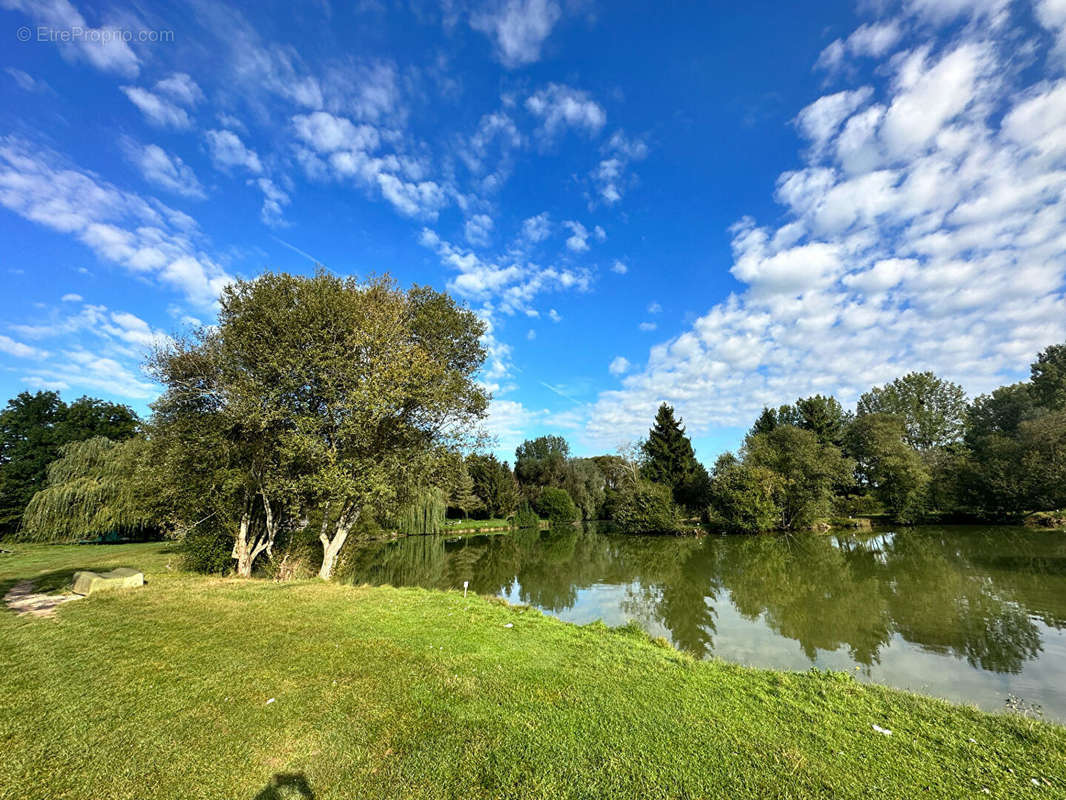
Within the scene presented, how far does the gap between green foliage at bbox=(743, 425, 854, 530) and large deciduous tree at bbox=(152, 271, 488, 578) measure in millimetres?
30845

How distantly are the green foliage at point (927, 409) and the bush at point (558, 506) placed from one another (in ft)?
120

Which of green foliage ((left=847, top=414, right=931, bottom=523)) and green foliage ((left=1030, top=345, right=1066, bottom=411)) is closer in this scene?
green foliage ((left=847, top=414, right=931, bottom=523))

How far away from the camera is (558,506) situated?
5800 cm

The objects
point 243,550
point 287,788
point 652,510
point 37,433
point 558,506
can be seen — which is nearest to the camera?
point 287,788

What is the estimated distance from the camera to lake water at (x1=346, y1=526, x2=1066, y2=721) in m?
7.75

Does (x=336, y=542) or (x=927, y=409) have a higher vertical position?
(x=927, y=409)

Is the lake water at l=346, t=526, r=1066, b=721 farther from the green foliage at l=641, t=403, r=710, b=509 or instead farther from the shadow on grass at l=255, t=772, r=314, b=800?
the green foliage at l=641, t=403, r=710, b=509

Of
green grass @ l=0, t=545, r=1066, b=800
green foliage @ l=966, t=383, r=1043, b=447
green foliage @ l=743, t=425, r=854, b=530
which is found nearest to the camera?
green grass @ l=0, t=545, r=1066, b=800

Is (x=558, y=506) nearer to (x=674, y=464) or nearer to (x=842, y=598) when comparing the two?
(x=674, y=464)

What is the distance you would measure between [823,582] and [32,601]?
71.5ft

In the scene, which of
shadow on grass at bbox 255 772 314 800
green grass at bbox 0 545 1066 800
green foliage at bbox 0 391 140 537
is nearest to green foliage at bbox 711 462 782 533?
green grass at bbox 0 545 1066 800

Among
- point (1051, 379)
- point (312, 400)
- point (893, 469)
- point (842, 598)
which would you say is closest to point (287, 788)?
point (312, 400)

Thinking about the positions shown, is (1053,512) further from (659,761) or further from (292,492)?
(292,492)

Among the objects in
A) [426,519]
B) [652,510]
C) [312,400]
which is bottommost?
[426,519]
